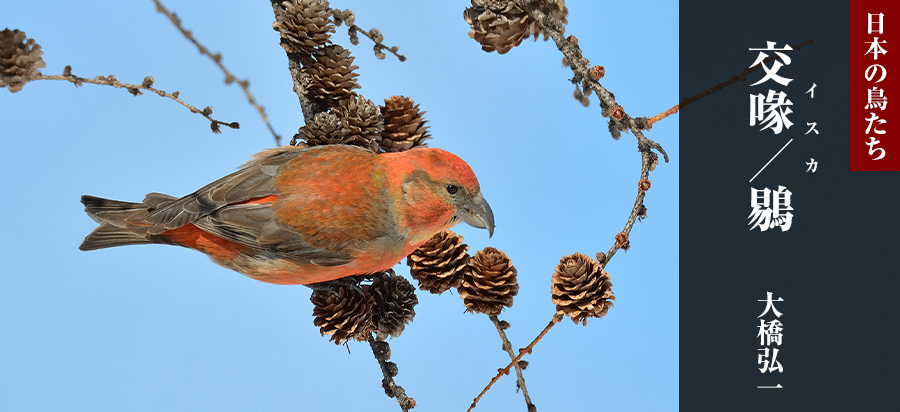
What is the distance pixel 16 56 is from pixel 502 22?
1426 mm

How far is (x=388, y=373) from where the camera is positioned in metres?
2.58

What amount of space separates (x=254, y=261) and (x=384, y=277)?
1.53 ft

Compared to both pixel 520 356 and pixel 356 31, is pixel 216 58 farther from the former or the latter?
pixel 520 356

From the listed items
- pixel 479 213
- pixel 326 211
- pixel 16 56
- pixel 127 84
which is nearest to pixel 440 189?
pixel 479 213

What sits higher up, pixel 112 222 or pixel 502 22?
pixel 502 22

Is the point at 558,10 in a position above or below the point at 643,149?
above

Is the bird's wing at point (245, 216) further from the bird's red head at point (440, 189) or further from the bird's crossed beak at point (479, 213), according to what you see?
the bird's crossed beak at point (479, 213)

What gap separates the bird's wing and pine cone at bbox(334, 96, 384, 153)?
0.64 ft

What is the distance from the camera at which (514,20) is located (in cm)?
243

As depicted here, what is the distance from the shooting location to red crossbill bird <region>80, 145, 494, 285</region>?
96.7 inches

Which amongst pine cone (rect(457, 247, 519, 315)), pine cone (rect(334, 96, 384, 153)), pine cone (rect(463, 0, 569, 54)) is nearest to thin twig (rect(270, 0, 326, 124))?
pine cone (rect(334, 96, 384, 153))

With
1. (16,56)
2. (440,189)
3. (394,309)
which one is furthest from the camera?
(394,309)
